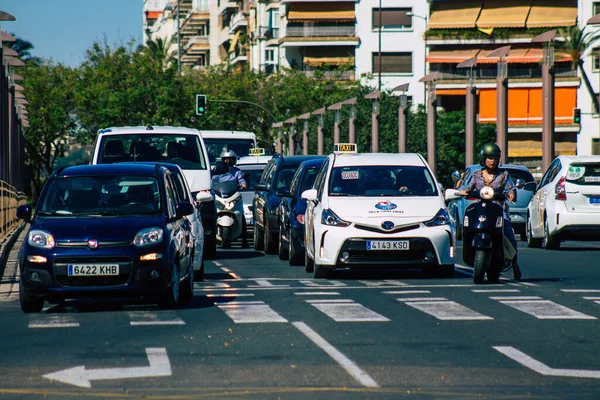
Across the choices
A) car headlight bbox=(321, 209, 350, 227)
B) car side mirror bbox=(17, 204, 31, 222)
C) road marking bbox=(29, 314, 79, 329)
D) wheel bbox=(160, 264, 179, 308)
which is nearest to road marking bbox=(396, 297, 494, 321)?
wheel bbox=(160, 264, 179, 308)

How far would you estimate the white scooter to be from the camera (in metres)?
25.1

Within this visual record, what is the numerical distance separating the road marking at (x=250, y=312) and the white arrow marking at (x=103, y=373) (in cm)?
279

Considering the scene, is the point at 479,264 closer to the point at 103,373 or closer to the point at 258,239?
the point at 103,373

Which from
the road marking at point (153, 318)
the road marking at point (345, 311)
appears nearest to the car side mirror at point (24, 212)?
the road marking at point (153, 318)

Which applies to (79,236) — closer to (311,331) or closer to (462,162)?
(311,331)

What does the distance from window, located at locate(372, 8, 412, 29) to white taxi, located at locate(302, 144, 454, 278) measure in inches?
3251

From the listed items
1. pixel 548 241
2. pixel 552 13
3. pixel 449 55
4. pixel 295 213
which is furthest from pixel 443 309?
pixel 449 55

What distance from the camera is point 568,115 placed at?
93375mm

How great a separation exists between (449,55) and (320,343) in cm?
8706


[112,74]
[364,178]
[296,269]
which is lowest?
[296,269]

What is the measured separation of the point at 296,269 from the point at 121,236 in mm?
6885

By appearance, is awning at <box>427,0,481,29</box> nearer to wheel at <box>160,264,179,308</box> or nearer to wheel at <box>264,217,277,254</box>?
wheel at <box>264,217,277,254</box>

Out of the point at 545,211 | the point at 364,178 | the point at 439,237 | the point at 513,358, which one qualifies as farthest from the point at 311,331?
the point at 545,211

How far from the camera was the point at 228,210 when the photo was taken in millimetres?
25250
